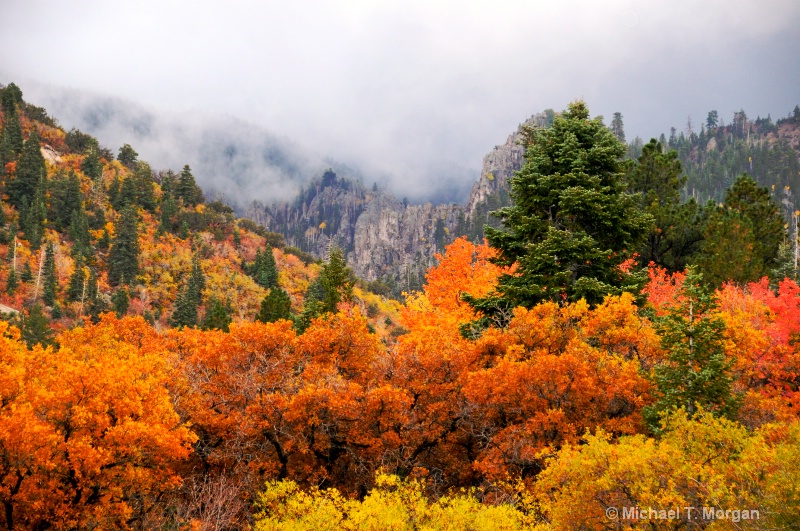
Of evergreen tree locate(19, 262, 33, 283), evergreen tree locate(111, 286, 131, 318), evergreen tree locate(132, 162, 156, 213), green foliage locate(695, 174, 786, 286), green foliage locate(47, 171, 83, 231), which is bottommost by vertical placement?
evergreen tree locate(111, 286, 131, 318)

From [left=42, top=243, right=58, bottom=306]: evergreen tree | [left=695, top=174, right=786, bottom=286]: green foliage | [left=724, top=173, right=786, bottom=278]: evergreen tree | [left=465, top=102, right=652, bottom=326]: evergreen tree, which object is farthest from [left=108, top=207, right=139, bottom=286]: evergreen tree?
[left=724, top=173, right=786, bottom=278]: evergreen tree

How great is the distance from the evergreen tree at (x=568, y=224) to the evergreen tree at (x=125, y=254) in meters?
62.0

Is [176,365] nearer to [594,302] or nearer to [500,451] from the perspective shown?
[500,451]

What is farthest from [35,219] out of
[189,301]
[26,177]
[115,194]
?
[189,301]

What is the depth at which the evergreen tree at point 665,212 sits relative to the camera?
38238mm

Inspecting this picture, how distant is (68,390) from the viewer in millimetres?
15797

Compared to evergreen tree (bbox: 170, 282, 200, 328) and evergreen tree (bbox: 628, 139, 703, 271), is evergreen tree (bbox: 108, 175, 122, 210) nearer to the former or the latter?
evergreen tree (bbox: 170, 282, 200, 328)

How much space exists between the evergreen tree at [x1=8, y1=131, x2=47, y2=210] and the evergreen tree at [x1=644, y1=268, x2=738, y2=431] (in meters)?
83.7

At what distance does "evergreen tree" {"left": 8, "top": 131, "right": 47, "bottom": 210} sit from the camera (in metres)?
74.7

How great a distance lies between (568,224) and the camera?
25.1m

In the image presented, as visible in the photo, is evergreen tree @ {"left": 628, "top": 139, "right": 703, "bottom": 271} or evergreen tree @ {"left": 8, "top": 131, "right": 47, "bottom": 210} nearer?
evergreen tree @ {"left": 628, "top": 139, "right": 703, "bottom": 271}

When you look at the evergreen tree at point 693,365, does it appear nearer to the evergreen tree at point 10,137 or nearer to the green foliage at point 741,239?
the green foliage at point 741,239

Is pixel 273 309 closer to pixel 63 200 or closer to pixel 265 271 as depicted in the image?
pixel 265 271

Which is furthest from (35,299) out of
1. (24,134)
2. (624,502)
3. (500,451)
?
(624,502)
